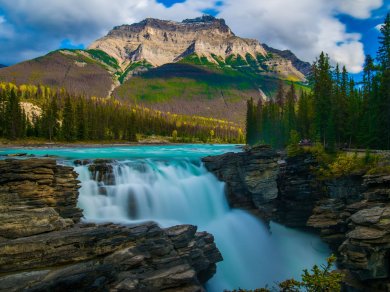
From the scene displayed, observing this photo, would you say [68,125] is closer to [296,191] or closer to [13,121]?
[13,121]

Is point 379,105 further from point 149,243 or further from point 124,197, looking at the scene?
point 149,243

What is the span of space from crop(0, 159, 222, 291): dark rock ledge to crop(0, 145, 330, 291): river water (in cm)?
533

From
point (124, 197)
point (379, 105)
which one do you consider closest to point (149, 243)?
point (124, 197)

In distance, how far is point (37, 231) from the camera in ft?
58.9

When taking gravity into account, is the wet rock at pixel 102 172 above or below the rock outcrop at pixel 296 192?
above

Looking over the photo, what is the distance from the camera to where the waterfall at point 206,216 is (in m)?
28.9

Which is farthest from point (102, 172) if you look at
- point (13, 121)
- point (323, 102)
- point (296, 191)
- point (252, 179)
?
point (13, 121)

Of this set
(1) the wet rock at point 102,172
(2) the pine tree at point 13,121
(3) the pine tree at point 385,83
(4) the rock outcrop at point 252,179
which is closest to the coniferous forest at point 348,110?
(3) the pine tree at point 385,83

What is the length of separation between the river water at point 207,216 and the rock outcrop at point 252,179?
1.62 meters

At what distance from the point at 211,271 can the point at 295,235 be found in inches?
711

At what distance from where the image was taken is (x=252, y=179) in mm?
39875

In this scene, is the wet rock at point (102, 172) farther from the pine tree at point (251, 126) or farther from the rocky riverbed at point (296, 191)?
the pine tree at point (251, 126)

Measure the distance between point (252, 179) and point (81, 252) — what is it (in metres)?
27.0

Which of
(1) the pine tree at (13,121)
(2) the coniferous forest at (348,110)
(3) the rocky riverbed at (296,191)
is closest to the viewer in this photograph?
(3) the rocky riverbed at (296,191)
